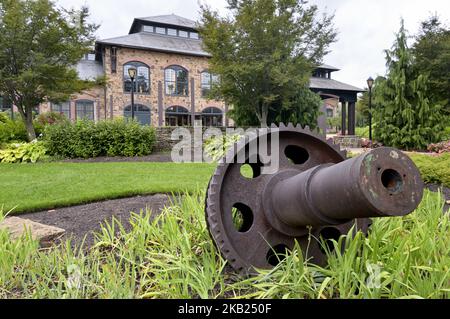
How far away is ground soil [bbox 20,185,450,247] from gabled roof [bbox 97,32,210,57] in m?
23.0

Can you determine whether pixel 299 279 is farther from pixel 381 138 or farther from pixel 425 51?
pixel 425 51

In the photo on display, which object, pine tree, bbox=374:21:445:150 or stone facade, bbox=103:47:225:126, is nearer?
pine tree, bbox=374:21:445:150

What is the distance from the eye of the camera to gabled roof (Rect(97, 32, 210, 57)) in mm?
25764

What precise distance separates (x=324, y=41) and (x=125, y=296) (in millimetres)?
17581

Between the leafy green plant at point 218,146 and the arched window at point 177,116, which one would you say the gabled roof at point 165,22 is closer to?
the arched window at point 177,116

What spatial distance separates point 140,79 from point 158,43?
3.43 meters

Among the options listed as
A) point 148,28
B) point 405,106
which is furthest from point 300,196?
point 148,28

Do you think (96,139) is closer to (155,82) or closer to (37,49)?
(37,49)

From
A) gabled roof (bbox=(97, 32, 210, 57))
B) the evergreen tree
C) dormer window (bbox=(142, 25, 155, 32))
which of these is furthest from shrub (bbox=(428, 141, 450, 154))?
dormer window (bbox=(142, 25, 155, 32))

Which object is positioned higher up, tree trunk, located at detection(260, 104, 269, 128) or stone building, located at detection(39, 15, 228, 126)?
stone building, located at detection(39, 15, 228, 126)

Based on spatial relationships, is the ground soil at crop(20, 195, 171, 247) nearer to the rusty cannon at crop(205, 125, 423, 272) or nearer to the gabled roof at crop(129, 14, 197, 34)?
the rusty cannon at crop(205, 125, 423, 272)

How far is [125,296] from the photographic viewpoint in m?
1.83

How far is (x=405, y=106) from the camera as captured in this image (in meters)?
16.0

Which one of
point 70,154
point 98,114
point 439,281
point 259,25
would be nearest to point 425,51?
point 259,25
